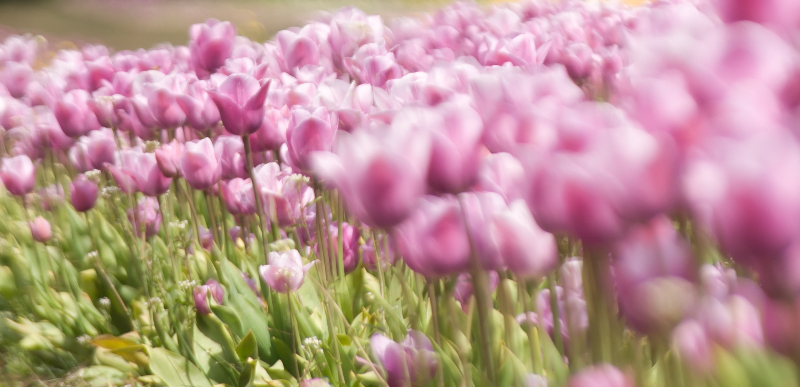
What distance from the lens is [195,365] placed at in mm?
1951

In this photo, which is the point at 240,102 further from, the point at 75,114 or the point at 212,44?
the point at 75,114

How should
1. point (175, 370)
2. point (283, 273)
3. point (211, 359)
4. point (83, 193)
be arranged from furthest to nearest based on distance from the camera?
point (83, 193) < point (211, 359) < point (175, 370) < point (283, 273)

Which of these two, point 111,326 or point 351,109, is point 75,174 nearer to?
point 111,326

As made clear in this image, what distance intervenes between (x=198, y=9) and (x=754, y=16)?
21.5 meters

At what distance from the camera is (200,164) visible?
189 cm

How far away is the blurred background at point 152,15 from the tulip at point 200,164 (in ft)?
39.7

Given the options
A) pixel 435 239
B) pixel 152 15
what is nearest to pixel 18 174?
pixel 435 239

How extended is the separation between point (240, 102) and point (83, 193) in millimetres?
927

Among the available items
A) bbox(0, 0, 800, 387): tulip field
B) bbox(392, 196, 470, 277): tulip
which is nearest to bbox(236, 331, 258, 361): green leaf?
bbox(0, 0, 800, 387): tulip field

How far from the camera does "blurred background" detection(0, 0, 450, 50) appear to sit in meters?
15.2

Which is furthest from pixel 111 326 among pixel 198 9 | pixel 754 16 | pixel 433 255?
pixel 198 9

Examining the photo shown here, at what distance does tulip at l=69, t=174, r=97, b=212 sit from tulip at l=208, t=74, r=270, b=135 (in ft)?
2.78

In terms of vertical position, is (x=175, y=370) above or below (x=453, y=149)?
below

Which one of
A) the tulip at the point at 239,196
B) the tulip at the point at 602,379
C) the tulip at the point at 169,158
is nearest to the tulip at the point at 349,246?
the tulip at the point at 239,196
